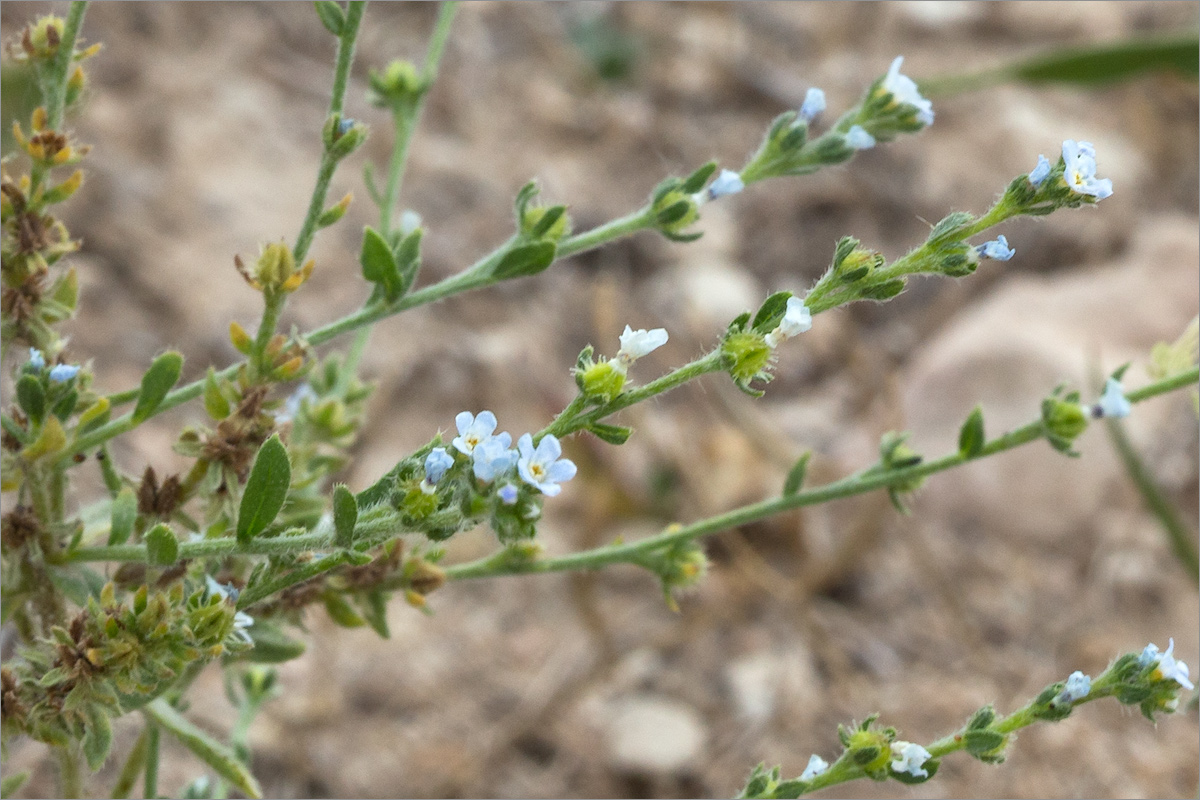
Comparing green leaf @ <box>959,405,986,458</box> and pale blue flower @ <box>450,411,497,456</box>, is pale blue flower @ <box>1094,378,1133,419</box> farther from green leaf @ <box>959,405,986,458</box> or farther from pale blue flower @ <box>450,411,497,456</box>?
pale blue flower @ <box>450,411,497,456</box>

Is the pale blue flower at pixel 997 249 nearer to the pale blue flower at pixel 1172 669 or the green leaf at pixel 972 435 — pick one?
the green leaf at pixel 972 435

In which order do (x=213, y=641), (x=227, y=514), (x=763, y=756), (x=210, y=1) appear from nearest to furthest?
1. (x=213, y=641)
2. (x=227, y=514)
3. (x=763, y=756)
4. (x=210, y=1)

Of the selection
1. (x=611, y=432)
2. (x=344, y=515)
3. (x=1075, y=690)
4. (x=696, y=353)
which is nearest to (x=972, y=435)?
(x=1075, y=690)

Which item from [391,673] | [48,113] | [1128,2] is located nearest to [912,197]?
[1128,2]

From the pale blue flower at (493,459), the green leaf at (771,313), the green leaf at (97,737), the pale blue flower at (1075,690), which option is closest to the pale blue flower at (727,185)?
the green leaf at (771,313)

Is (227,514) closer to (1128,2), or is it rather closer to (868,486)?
(868,486)
